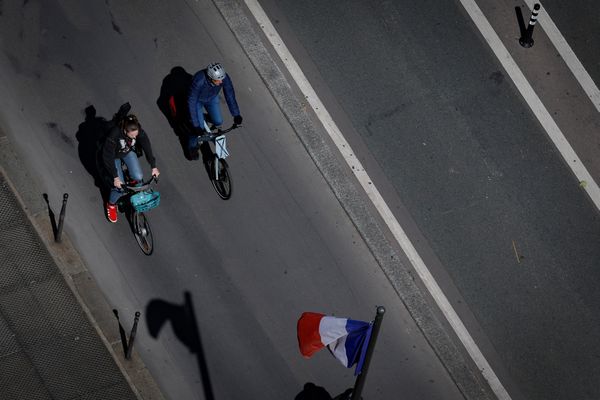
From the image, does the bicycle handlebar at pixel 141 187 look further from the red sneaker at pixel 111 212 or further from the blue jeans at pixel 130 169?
the red sneaker at pixel 111 212

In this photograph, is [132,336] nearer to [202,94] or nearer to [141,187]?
[141,187]

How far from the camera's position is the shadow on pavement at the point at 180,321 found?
632 inches

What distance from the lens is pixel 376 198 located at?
17438 mm

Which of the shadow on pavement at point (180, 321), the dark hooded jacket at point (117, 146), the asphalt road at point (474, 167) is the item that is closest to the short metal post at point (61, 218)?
the dark hooded jacket at point (117, 146)

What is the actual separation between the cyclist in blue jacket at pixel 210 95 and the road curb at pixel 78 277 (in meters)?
2.82

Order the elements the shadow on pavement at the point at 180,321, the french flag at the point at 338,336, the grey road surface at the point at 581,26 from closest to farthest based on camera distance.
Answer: the french flag at the point at 338,336, the shadow on pavement at the point at 180,321, the grey road surface at the point at 581,26

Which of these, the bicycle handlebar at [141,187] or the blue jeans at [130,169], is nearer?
the blue jeans at [130,169]

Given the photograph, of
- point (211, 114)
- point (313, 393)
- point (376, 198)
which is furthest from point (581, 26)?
point (313, 393)

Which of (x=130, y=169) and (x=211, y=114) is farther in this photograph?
(x=211, y=114)

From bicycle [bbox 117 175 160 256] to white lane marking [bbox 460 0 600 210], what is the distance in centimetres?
700

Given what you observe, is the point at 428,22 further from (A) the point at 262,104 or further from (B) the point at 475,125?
(A) the point at 262,104

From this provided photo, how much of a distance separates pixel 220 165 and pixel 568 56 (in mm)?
7133

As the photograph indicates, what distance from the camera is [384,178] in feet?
57.7

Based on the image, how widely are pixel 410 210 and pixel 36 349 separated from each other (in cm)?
676
